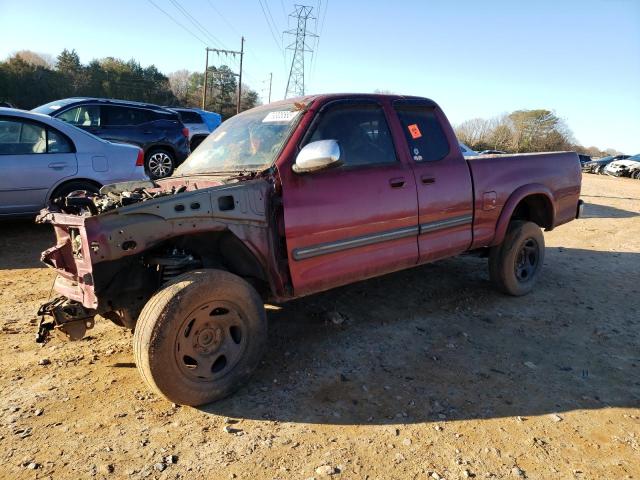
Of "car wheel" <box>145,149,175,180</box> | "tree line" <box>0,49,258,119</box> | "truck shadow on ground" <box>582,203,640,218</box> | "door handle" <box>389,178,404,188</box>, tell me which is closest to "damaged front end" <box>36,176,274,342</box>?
"door handle" <box>389,178,404,188</box>

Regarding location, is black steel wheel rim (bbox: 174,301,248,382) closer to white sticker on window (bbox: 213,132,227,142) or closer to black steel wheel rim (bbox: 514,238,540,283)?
white sticker on window (bbox: 213,132,227,142)

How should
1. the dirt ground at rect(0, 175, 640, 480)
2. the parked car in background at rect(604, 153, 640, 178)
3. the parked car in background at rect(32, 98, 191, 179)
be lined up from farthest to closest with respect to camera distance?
the parked car in background at rect(604, 153, 640, 178) → the parked car in background at rect(32, 98, 191, 179) → the dirt ground at rect(0, 175, 640, 480)

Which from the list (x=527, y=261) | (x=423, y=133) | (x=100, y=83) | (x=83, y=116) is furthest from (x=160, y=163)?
(x=100, y=83)

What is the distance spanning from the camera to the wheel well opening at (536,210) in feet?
17.3

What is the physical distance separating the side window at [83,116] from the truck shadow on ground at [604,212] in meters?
11.0

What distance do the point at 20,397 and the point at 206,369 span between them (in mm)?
1181

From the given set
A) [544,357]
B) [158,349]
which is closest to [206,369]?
[158,349]

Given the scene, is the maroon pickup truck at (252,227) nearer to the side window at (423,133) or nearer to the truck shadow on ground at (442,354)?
the side window at (423,133)

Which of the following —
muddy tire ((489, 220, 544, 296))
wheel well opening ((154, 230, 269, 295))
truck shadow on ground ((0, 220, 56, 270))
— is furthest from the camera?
truck shadow on ground ((0, 220, 56, 270))

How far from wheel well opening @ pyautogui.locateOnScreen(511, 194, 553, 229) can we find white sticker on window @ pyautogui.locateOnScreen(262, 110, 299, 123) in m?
2.95

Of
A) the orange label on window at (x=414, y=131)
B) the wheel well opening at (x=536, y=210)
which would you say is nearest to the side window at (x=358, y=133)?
the orange label on window at (x=414, y=131)

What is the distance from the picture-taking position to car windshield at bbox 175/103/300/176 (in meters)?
3.53

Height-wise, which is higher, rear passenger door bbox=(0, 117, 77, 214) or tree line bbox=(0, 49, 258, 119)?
tree line bbox=(0, 49, 258, 119)

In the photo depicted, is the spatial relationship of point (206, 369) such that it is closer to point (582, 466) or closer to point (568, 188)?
point (582, 466)
